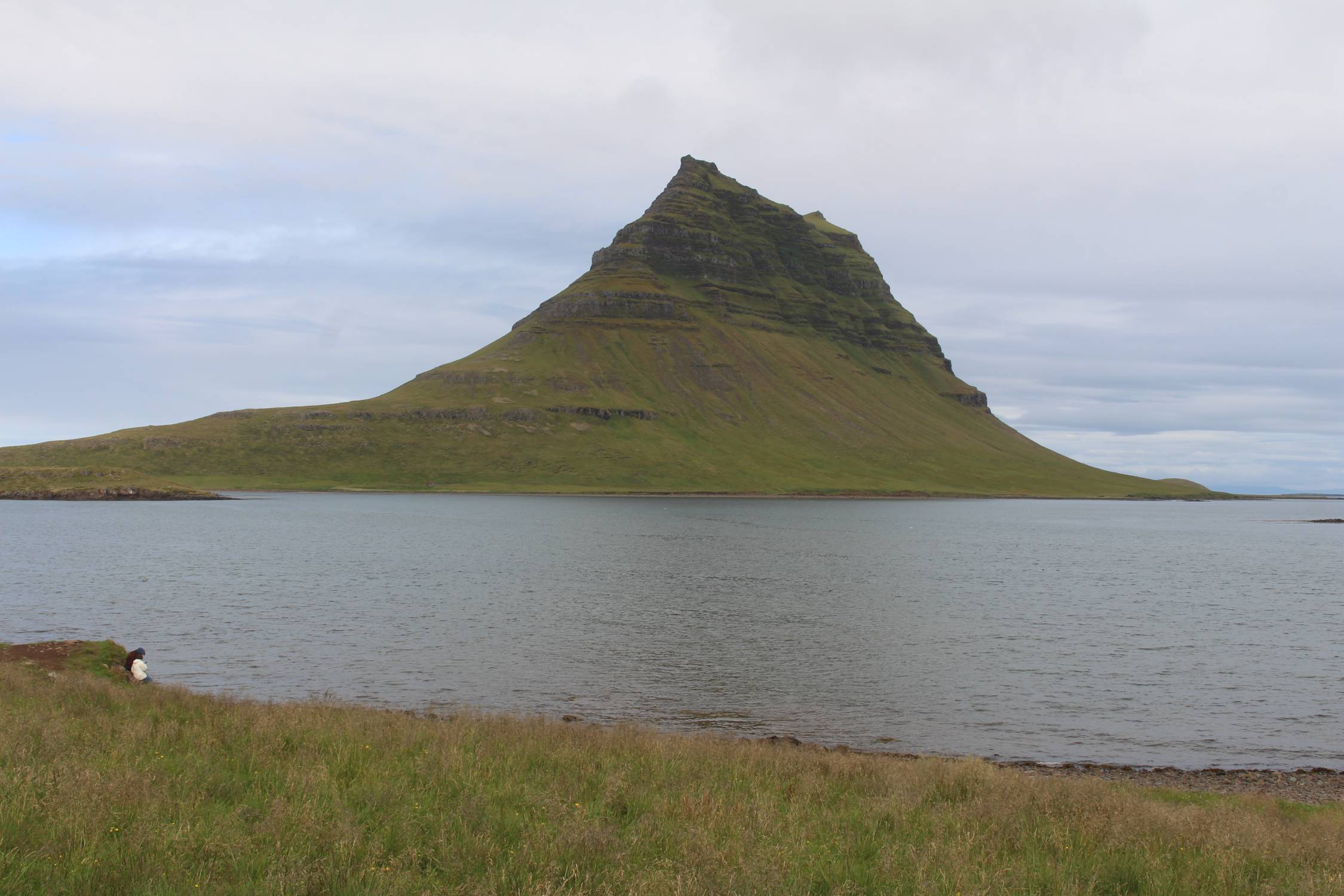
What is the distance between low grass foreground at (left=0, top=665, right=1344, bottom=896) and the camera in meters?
10.0

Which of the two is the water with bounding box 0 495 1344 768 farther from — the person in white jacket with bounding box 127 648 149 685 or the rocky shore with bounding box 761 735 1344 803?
→ the person in white jacket with bounding box 127 648 149 685

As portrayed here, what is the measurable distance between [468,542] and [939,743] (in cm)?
7953

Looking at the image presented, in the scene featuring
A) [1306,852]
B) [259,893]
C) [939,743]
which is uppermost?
[259,893]

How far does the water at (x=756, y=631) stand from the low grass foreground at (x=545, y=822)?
1237cm

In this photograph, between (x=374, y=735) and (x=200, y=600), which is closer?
(x=374, y=735)

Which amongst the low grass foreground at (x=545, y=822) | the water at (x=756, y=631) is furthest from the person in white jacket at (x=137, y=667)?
the low grass foreground at (x=545, y=822)

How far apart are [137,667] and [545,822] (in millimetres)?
25571

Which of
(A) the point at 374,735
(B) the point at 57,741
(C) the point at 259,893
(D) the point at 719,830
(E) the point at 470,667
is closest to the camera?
(C) the point at 259,893

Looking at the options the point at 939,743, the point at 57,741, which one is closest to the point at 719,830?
the point at 57,741

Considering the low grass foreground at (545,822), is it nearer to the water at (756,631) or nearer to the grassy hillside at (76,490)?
the water at (756,631)

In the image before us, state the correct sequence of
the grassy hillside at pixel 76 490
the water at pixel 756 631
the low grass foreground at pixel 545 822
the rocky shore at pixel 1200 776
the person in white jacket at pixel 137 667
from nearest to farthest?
1. the low grass foreground at pixel 545 822
2. the rocky shore at pixel 1200 776
3. the person in white jacket at pixel 137 667
4. the water at pixel 756 631
5. the grassy hillside at pixel 76 490

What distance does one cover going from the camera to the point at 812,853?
463 inches

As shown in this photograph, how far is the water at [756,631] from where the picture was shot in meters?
32.7

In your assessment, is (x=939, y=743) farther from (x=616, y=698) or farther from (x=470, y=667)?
(x=470, y=667)
